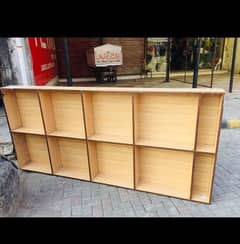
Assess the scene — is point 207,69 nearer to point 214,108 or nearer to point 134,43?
point 134,43

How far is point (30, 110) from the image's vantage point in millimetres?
3297

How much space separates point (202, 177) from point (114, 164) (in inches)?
46.5

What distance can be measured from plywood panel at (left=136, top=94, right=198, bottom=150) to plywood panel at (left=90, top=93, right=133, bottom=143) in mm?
142

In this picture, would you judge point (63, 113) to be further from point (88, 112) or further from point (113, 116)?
Result: point (113, 116)

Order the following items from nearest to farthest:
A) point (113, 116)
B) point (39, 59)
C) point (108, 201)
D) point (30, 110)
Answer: point (108, 201) → point (113, 116) → point (30, 110) → point (39, 59)

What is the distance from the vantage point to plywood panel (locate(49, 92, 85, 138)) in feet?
9.86

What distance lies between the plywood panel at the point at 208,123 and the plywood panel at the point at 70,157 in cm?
160

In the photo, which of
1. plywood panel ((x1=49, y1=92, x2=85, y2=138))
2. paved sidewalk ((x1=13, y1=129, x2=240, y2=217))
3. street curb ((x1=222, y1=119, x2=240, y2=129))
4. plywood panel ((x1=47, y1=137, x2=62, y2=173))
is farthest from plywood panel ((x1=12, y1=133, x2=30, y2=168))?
street curb ((x1=222, y1=119, x2=240, y2=129))

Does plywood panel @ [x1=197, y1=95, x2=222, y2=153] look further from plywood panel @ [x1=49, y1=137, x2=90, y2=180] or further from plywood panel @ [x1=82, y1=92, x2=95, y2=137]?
plywood panel @ [x1=49, y1=137, x2=90, y2=180]

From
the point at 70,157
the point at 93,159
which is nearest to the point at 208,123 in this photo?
the point at 93,159

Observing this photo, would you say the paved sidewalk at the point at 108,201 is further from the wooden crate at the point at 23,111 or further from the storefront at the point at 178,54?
the storefront at the point at 178,54
